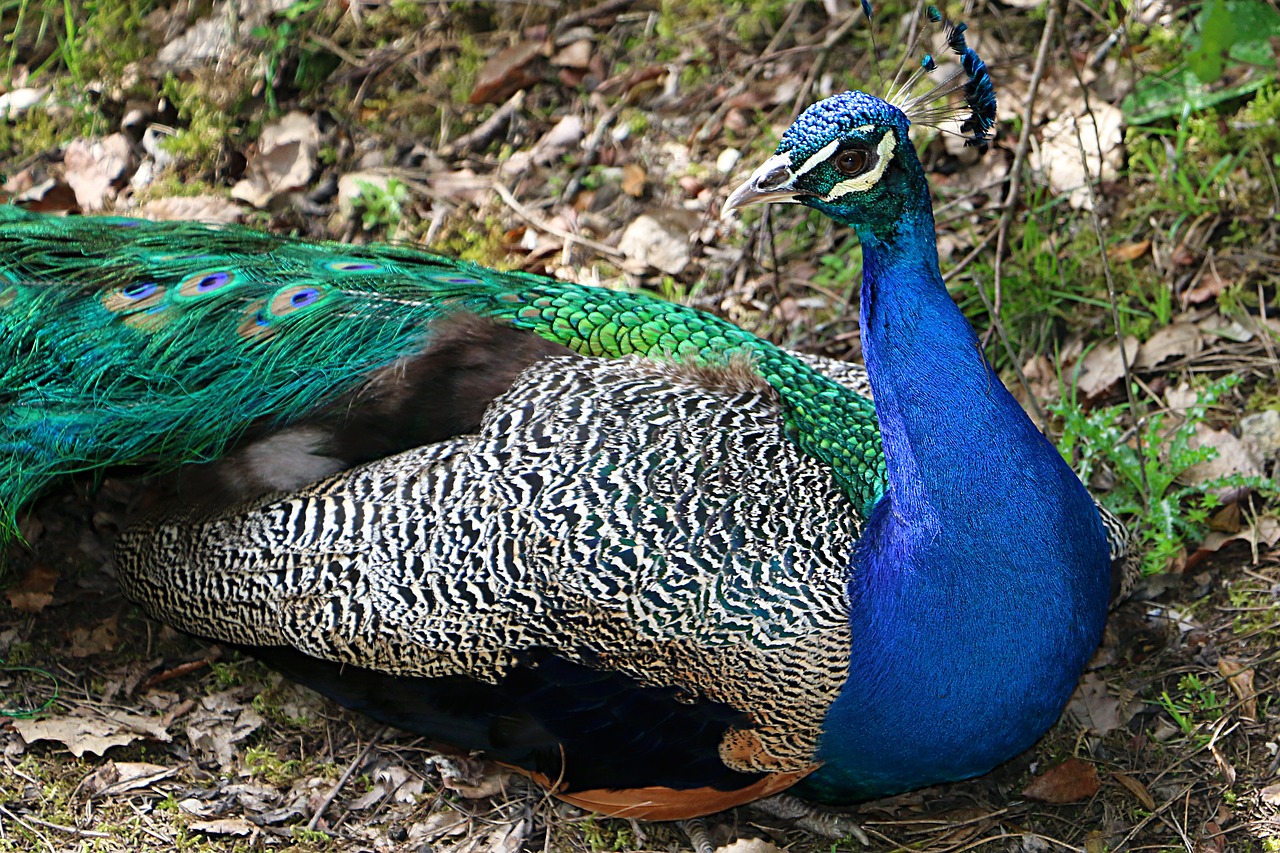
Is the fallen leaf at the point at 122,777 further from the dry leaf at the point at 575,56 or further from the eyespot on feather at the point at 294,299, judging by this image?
the dry leaf at the point at 575,56

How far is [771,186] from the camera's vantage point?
97.6 inches

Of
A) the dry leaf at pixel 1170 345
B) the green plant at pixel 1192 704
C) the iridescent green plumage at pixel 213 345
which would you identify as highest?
the iridescent green plumage at pixel 213 345

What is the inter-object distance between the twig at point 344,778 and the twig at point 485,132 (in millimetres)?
2319

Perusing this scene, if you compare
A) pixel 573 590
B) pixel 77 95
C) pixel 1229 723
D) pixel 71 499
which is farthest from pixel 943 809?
pixel 77 95

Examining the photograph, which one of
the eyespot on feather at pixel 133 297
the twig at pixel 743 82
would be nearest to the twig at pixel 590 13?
the twig at pixel 743 82

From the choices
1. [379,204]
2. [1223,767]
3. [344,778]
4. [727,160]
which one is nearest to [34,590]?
[344,778]

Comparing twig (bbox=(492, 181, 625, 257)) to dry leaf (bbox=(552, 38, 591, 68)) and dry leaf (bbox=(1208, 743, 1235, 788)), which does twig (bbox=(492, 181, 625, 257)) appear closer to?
dry leaf (bbox=(552, 38, 591, 68))

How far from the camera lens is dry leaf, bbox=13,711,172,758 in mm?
3102

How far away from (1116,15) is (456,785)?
312 centimetres

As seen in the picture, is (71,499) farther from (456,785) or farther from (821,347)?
(821,347)

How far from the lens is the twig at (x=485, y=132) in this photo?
4.80 meters

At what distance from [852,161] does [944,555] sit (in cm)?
78

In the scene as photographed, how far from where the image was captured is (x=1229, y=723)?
3018 millimetres

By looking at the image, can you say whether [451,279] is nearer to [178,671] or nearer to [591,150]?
[178,671]
